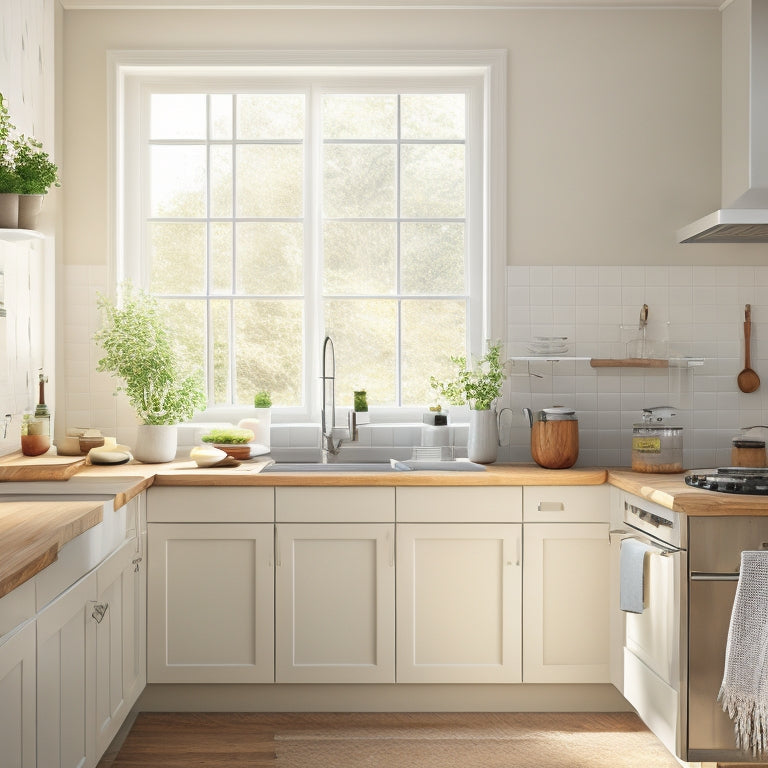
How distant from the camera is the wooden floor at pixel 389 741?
279 cm

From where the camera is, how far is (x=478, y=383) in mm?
3510

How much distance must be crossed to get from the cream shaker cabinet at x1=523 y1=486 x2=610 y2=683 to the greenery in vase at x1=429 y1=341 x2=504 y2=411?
51 cm

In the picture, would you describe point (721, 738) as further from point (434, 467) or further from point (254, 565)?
point (254, 565)

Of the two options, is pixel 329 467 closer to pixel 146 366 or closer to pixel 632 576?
pixel 146 366

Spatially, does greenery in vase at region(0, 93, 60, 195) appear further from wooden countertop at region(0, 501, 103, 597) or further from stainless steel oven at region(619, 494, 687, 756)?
stainless steel oven at region(619, 494, 687, 756)

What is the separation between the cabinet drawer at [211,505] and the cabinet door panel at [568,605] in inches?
39.1

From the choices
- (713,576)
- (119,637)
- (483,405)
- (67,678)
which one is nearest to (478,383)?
(483,405)

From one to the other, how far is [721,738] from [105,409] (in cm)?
270

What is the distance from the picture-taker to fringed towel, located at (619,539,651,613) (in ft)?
8.94

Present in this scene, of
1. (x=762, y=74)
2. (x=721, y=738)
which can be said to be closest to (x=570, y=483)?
(x=721, y=738)

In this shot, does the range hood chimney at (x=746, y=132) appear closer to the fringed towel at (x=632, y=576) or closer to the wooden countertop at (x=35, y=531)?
the fringed towel at (x=632, y=576)

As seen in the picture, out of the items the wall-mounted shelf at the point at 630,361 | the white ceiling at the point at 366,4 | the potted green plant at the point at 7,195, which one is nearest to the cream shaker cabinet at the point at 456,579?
the wall-mounted shelf at the point at 630,361

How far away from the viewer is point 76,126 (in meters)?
3.66

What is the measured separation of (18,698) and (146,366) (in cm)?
181
